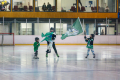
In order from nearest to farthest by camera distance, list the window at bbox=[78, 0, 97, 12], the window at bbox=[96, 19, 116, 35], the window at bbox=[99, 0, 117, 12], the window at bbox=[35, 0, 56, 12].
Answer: the window at bbox=[96, 19, 116, 35] < the window at bbox=[35, 0, 56, 12] < the window at bbox=[78, 0, 97, 12] < the window at bbox=[99, 0, 117, 12]

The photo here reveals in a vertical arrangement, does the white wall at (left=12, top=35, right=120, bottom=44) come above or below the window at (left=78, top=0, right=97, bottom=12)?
below

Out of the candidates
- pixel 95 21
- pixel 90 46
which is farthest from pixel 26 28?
pixel 90 46

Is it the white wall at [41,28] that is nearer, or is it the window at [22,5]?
the white wall at [41,28]

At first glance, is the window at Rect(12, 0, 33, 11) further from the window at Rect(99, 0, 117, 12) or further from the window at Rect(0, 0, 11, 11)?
the window at Rect(99, 0, 117, 12)

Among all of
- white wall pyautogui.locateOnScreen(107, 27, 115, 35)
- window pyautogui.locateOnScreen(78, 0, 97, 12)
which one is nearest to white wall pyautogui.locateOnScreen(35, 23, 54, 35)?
window pyautogui.locateOnScreen(78, 0, 97, 12)

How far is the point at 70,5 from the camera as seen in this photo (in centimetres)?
3388

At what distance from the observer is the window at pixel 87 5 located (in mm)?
34000

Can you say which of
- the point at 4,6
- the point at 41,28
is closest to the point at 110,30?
the point at 41,28

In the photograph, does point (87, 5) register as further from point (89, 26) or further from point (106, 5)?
point (89, 26)

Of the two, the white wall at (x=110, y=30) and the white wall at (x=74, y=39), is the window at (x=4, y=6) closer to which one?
the white wall at (x=74, y=39)

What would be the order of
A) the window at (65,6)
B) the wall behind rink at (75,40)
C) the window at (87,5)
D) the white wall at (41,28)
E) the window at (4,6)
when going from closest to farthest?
the wall behind rink at (75,40) < the white wall at (41,28) < the window at (4,6) < the window at (65,6) < the window at (87,5)

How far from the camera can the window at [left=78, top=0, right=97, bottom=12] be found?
3400cm

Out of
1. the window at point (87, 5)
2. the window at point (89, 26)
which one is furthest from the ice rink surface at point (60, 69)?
the window at point (87, 5)

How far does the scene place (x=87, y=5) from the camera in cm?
3403
